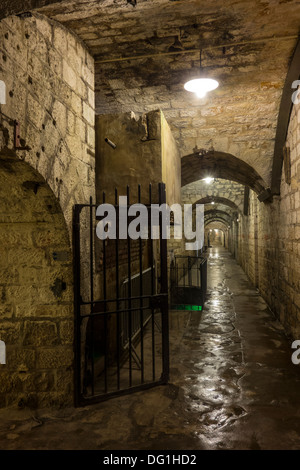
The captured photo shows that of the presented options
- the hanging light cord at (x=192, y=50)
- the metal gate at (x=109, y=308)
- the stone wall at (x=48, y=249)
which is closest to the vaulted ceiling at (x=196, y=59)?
the hanging light cord at (x=192, y=50)

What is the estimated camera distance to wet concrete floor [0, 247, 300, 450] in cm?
262

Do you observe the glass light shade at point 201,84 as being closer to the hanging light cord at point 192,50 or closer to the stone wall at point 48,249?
the hanging light cord at point 192,50

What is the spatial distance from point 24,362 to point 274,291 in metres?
5.06

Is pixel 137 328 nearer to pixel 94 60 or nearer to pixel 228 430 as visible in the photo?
pixel 228 430

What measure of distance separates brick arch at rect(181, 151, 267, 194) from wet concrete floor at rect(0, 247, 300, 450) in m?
3.37

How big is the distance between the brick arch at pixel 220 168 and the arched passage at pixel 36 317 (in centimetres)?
401

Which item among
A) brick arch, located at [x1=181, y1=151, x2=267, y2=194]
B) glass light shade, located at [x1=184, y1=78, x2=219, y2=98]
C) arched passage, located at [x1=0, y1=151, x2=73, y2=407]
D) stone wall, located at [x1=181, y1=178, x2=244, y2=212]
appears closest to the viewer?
arched passage, located at [x1=0, y1=151, x2=73, y2=407]

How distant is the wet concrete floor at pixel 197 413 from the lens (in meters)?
2.62

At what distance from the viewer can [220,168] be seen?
755 cm

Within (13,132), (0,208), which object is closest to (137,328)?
(0,208)

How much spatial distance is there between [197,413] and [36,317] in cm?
179

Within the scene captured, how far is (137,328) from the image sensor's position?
16.1 ft

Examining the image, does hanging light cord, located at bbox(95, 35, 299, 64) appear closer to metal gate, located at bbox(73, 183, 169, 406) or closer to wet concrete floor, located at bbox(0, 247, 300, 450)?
metal gate, located at bbox(73, 183, 169, 406)

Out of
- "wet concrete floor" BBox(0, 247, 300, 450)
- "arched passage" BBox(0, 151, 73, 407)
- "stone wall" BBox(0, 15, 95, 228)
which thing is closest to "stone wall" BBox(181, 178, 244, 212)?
"wet concrete floor" BBox(0, 247, 300, 450)
